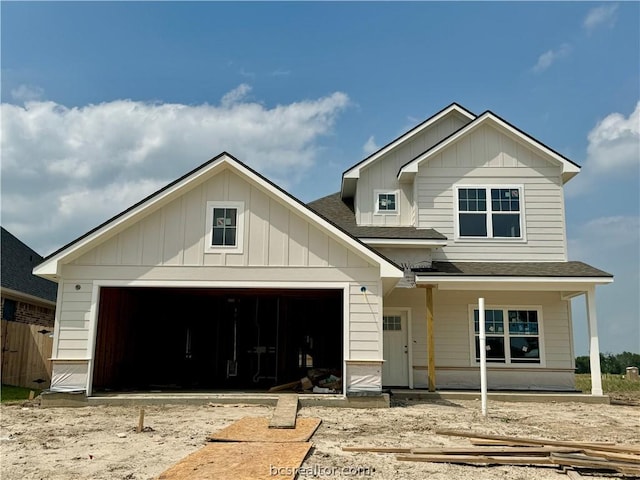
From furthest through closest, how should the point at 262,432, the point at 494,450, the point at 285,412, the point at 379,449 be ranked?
the point at 285,412, the point at 262,432, the point at 379,449, the point at 494,450

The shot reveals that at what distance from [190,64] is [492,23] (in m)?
7.14

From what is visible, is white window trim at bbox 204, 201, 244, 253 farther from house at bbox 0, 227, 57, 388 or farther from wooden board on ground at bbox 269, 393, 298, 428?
house at bbox 0, 227, 57, 388

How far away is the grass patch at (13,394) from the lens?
12.2 meters

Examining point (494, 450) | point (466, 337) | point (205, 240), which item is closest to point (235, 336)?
point (205, 240)

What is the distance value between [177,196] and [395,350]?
7.08 metres

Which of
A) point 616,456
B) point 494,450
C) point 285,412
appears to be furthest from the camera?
point 285,412

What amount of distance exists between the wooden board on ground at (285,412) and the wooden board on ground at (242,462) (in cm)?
114

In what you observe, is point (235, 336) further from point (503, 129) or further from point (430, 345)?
point (503, 129)

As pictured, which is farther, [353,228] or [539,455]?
[353,228]

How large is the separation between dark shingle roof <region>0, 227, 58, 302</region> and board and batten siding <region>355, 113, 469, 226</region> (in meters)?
11.6

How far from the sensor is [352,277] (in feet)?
37.3

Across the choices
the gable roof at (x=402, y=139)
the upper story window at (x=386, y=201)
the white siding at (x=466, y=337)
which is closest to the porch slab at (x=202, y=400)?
the white siding at (x=466, y=337)

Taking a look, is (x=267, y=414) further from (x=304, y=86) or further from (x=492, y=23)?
(x=492, y=23)

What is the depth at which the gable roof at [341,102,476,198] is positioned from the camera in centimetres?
1554
